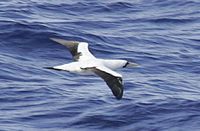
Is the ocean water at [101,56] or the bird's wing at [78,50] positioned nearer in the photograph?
the bird's wing at [78,50]

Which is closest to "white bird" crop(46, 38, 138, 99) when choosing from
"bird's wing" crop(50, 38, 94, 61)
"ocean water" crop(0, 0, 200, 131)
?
"bird's wing" crop(50, 38, 94, 61)

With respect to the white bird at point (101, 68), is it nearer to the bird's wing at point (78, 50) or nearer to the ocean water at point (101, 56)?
the bird's wing at point (78, 50)

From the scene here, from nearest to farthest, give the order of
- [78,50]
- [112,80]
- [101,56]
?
1. [112,80]
2. [78,50]
3. [101,56]

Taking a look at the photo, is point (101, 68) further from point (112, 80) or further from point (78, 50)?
point (78, 50)

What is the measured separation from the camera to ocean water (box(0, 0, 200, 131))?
627 inches

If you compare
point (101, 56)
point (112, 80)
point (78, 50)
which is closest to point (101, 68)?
point (112, 80)

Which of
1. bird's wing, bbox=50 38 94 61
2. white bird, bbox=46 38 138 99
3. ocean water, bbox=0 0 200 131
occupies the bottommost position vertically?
ocean water, bbox=0 0 200 131

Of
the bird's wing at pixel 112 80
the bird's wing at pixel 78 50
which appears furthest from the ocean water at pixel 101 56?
the bird's wing at pixel 112 80

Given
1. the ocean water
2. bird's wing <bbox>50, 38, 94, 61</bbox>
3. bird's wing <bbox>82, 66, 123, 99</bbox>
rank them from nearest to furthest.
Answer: bird's wing <bbox>82, 66, 123, 99</bbox> < bird's wing <bbox>50, 38, 94, 61</bbox> < the ocean water

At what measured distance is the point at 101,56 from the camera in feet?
67.1

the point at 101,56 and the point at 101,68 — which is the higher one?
the point at 101,68

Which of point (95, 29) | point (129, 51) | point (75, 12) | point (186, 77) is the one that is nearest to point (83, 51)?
point (186, 77)

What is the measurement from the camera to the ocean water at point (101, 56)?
1593 centimetres

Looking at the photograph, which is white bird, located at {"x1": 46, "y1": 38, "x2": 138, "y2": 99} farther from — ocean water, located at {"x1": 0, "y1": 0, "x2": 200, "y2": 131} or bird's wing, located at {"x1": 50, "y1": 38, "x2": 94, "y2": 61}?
ocean water, located at {"x1": 0, "y1": 0, "x2": 200, "y2": 131}
